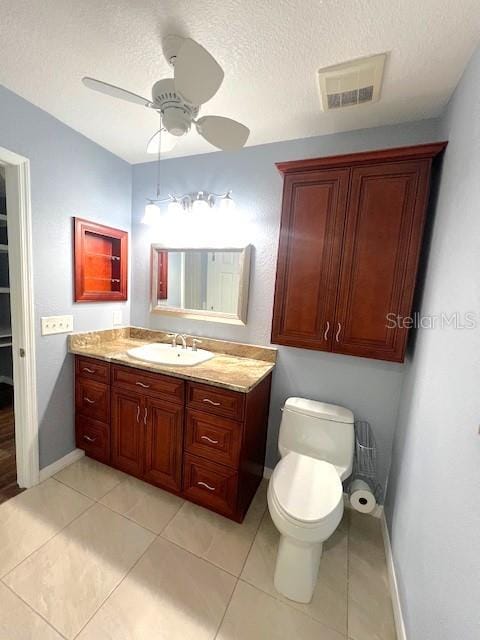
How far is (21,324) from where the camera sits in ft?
5.28

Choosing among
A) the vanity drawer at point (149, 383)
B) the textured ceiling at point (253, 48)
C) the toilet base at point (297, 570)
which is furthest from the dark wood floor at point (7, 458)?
the textured ceiling at point (253, 48)

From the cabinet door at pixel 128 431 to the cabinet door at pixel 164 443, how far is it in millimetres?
60

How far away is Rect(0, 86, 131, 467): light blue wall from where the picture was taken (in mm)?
1531

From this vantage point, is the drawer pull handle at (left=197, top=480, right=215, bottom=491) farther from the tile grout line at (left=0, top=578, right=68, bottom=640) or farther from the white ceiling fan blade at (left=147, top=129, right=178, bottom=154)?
the white ceiling fan blade at (left=147, top=129, right=178, bottom=154)

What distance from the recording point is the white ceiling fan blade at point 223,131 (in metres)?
1.09

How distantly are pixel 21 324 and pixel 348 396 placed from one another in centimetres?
210

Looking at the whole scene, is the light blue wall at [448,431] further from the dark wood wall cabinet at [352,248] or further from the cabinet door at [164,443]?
the cabinet door at [164,443]

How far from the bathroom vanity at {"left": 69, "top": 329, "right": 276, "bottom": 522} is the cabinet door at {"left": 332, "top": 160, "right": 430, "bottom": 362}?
0.64 m

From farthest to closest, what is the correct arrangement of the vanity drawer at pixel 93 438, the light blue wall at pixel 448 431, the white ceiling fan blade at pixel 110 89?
the vanity drawer at pixel 93 438
the white ceiling fan blade at pixel 110 89
the light blue wall at pixel 448 431

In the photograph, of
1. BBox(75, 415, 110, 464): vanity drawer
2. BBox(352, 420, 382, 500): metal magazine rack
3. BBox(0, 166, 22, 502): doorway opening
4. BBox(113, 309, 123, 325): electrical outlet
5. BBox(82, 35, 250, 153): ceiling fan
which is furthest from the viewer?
BBox(113, 309, 123, 325): electrical outlet

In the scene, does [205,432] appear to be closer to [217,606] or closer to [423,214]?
[217,606]

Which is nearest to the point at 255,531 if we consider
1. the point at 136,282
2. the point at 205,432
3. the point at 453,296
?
the point at 205,432

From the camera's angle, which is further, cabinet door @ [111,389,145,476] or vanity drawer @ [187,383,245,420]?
cabinet door @ [111,389,145,476]

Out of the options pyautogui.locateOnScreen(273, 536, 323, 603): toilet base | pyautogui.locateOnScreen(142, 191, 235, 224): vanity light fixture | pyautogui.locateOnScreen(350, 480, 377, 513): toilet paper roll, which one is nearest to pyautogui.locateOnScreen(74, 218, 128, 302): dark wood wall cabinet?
pyautogui.locateOnScreen(142, 191, 235, 224): vanity light fixture
